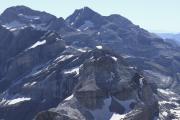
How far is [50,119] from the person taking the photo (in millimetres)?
196375

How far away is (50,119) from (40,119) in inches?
179

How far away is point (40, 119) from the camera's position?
7613 inches
